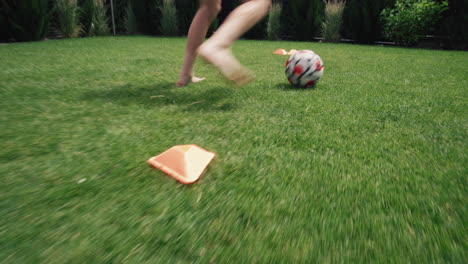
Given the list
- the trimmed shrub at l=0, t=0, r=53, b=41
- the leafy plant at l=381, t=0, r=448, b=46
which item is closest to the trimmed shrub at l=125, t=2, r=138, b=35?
the trimmed shrub at l=0, t=0, r=53, b=41

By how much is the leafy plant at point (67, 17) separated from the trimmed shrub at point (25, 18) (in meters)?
0.98

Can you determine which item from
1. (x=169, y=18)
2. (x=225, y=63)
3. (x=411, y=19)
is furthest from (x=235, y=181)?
(x=169, y=18)

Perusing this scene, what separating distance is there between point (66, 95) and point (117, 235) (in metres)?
1.87

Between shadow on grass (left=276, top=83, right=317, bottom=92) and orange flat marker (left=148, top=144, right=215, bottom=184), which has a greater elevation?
shadow on grass (left=276, top=83, right=317, bottom=92)

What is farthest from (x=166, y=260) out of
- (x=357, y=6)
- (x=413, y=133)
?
(x=357, y=6)

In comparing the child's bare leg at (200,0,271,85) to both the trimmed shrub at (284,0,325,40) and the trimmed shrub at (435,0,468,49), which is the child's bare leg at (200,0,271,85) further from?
the trimmed shrub at (284,0,325,40)

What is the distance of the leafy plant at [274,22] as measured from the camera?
10.8m

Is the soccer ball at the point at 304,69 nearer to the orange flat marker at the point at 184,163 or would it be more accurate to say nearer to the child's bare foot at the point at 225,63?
the child's bare foot at the point at 225,63

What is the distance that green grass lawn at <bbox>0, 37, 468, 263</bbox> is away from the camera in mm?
778

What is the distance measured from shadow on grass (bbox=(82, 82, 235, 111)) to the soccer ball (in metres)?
0.61

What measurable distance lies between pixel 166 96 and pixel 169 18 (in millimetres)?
9605

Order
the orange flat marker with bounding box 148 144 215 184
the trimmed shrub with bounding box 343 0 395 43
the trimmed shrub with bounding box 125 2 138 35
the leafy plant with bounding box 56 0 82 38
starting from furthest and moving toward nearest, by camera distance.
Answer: the trimmed shrub with bounding box 125 2 138 35 < the trimmed shrub with bounding box 343 0 395 43 < the leafy plant with bounding box 56 0 82 38 < the orange flat marker with bounding box 148 144 215 184

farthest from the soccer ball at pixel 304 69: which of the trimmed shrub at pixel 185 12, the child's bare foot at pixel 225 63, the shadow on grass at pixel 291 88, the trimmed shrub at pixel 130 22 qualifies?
the trimmed shrub at pixel 130 22

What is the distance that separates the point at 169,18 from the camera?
10953mm
